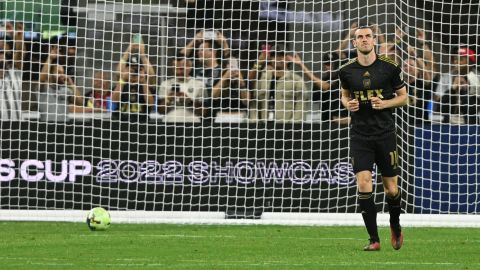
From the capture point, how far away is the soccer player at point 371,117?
1234 centimetres

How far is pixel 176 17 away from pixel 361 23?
290 centimetres

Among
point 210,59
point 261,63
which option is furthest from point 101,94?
point 261,63

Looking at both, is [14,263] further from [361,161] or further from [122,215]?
[122,215]

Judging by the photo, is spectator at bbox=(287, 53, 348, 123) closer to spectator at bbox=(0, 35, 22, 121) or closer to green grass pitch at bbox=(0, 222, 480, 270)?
green grass pitch at bbox=(0, 222, 480, 270)

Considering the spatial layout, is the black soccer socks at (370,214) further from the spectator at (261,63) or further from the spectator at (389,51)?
the spectator at (261,63)

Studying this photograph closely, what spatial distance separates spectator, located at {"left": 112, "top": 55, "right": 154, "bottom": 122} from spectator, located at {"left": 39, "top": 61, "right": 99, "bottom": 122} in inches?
19.1

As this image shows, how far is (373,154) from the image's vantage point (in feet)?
40.9

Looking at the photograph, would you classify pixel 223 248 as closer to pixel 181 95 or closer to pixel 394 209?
pixel 394 209

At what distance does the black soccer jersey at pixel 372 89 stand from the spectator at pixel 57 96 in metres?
7.19

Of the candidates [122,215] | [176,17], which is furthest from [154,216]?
[176,17]

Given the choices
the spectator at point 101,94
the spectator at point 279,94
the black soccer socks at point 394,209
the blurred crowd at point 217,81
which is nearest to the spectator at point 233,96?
the blurred crowd at point 217,81

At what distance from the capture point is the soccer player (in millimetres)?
12344

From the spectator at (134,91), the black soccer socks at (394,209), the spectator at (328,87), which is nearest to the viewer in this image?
the black soccer socks at (394,209)

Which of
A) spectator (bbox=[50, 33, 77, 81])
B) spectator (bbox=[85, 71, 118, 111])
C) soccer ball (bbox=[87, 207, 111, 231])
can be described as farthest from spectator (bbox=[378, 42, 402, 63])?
soccer ball (bbox=[87, 207, 111, 231])
